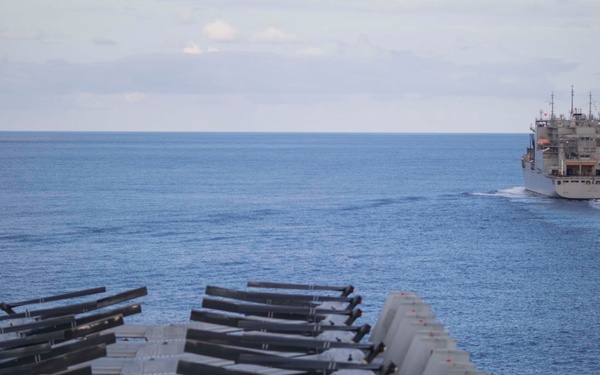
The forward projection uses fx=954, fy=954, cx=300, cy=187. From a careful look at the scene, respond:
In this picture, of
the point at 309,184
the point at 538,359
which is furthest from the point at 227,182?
the point at 538,359

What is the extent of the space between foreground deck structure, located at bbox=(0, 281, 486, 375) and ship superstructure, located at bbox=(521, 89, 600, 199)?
355 ft

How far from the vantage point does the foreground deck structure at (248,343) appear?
2066cm

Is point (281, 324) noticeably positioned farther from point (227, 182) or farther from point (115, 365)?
point (227, 182)

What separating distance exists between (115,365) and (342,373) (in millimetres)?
5582

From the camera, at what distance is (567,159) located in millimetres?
135000

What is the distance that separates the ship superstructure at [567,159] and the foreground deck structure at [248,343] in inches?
4264

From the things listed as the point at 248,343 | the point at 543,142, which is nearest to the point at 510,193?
the point at 543,142

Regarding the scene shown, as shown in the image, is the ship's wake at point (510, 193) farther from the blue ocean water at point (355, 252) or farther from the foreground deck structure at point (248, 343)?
the foreground deck structure at point (248, 343)

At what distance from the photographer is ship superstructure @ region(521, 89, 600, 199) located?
131125 millimetres

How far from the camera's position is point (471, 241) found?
90.2m

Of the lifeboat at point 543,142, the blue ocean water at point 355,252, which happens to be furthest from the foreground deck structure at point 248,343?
the lifeboat at point 543,142

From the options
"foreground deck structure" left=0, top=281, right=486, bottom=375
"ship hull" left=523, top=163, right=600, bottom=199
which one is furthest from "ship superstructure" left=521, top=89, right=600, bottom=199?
"foreground deck structure" left=0, top=281, right=486, bottom=375

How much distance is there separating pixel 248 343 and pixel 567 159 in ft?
391

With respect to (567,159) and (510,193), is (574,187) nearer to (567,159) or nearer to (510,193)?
(567,159)
